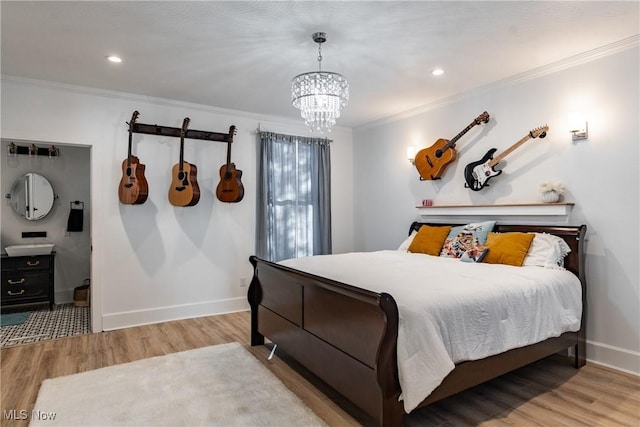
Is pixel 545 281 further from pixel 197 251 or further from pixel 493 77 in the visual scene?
pixel 197 251

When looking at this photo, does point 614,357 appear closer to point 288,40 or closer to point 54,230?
point 288,40

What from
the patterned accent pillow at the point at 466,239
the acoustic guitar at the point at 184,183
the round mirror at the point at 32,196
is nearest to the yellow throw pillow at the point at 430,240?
the patterned accent pillow at the point at 466,239

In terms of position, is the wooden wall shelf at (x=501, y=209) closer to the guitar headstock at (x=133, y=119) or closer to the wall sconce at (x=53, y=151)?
the guitar headstock at (x=133, y=119)

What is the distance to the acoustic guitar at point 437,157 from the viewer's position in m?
4.12

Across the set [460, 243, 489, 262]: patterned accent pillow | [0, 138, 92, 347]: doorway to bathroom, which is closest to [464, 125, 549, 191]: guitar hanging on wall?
[460, 243, 489, 262]: patterned accent pillow

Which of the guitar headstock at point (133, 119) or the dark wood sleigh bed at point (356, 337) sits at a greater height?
the guitar headstock at point (133, 119)

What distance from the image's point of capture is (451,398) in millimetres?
2475

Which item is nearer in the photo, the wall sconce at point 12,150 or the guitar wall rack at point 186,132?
the guitar wall rack at point 186,132

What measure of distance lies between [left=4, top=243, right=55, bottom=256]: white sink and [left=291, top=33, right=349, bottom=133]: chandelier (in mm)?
4045

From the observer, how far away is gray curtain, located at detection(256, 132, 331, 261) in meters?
4.85

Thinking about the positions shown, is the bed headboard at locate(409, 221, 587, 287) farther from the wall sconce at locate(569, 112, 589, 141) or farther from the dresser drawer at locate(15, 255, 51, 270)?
the dresser drawer at locate(15, 255, 51, 270)

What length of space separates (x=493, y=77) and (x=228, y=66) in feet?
8.35

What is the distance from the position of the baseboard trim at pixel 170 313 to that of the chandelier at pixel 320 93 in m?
2.78

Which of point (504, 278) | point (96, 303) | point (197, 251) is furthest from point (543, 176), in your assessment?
point (96, 303)
